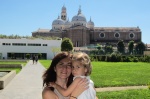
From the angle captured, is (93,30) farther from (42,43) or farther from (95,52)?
(42,43)

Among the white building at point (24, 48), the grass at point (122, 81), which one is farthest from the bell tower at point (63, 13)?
the grass at point (122, 81)

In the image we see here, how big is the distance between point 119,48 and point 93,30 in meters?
19.4

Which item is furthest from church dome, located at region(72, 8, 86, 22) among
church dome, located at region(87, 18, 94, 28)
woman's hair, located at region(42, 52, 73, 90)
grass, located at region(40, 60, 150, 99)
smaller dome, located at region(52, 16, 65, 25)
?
woman's hair, located at region(42, 52, 73, 90)

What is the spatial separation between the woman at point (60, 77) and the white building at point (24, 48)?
7183 cm

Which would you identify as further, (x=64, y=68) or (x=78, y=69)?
(x=64, y=68)

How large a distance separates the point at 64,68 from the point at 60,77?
0.46 ft

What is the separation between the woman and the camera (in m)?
3.39

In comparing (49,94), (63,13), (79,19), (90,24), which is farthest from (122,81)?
(63,13)

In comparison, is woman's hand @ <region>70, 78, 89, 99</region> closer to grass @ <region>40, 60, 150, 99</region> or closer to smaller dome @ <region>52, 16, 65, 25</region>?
grass @ <region>40, 60, 150, 99</region>

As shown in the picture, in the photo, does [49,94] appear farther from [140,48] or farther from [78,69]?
[140,48]

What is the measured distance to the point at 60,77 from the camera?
3.57m

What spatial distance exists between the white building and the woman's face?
236 feet

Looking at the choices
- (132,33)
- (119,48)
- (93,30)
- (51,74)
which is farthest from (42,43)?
(51,74)

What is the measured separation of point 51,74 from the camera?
3.63m
